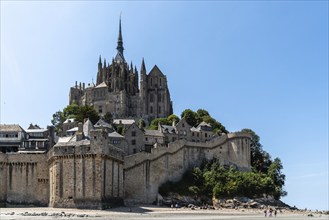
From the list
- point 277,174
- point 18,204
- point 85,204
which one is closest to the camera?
point 85,204

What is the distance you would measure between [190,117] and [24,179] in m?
45.4

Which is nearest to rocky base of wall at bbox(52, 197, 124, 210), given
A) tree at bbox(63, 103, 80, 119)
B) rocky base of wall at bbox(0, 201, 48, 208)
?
rocky base of wall at bbox(0, 201, 48, 208)

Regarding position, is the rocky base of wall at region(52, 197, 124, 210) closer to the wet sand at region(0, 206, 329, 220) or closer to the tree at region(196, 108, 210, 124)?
the wet sand at region(0, 206, 329, 220)

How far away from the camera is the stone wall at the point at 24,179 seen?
7631 cm

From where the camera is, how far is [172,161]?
84250 millimetres

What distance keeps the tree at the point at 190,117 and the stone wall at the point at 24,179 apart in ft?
136

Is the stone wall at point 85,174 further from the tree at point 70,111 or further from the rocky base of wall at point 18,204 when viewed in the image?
the tree at point 70,111

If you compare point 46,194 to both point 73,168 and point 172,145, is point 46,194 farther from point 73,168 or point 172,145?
point 172,145

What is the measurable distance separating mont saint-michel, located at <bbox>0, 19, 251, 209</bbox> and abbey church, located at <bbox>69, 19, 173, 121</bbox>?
10560mm

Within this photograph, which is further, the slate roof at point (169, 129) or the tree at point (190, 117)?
the tree at point (190, 117)

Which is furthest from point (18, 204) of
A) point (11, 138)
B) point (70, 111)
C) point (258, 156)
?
point (258, 156)

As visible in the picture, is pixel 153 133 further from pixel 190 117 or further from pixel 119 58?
pixel 119 58

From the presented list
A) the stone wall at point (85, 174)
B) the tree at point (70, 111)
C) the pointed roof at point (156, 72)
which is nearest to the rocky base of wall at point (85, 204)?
the stone wall at point (85, 174)

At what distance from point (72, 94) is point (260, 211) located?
253ft
